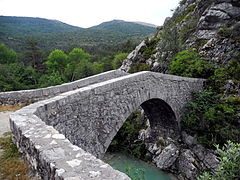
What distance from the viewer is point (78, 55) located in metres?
30.9

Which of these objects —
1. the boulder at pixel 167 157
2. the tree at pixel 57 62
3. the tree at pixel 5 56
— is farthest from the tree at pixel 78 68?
the boulder at pixel 167 157

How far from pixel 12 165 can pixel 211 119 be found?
27.9 feet

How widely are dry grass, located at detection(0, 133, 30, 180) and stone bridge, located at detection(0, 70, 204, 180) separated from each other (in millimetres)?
150

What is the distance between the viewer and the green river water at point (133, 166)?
8961 mm

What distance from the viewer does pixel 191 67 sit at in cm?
1057

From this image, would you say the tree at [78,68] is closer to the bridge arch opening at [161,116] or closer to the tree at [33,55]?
the tree at [33,55]

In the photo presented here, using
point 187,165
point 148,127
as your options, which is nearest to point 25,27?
point 148,127

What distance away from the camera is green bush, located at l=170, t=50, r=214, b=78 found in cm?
1053

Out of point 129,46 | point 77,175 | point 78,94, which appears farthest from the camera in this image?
point 129,46

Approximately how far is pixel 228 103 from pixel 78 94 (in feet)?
26.7

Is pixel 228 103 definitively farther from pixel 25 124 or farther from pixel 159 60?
pixel 25 124

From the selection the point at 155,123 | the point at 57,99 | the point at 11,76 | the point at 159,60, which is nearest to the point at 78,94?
the point at 57,99

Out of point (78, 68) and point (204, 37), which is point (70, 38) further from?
point (204, 37)

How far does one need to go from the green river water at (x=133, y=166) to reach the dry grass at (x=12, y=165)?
20.0 feet
